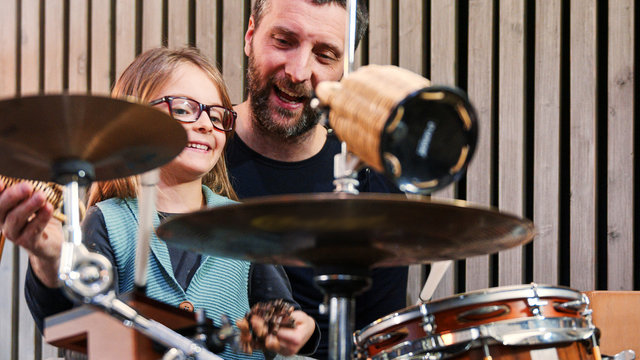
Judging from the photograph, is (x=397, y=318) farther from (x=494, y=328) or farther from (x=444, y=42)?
(x=444, y=42)

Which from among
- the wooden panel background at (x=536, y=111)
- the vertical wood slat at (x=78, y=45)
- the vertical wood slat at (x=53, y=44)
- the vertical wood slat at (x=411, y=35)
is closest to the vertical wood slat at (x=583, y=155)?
the wooden panel background at (x=536, y=111)

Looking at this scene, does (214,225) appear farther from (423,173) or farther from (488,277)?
(488,277)

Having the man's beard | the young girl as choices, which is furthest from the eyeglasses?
the man's beard

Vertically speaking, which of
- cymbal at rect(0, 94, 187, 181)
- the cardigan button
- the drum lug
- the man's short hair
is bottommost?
the drum lug

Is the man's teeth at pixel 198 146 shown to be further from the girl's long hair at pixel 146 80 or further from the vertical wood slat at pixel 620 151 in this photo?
the vertical wood slat at pixel 620 151

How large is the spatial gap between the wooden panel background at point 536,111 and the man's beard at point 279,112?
0.67m

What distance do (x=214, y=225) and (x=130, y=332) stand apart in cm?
25

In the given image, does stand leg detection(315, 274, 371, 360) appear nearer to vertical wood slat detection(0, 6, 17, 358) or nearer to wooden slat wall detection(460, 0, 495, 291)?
wooden slat wall detection(460, 0, 495, 291)

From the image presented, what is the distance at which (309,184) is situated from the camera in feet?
9.57

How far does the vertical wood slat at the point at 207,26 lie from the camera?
12.2 ft

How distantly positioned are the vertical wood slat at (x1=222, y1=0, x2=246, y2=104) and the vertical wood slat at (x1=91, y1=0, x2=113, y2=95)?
0.56m

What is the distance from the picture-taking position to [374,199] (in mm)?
967

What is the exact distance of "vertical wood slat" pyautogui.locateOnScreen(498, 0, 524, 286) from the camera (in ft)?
10.8

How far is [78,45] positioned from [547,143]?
2.14 meters
